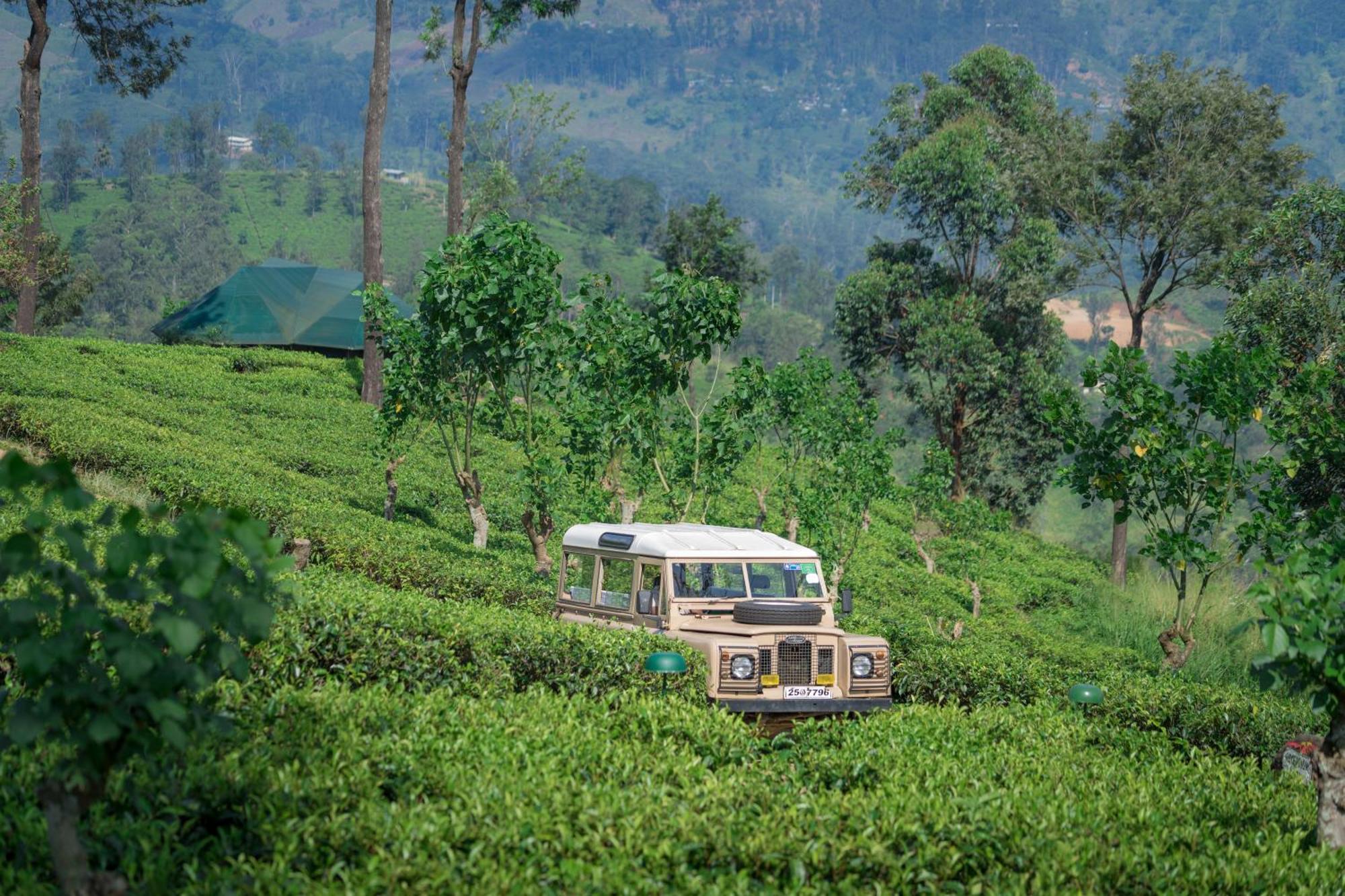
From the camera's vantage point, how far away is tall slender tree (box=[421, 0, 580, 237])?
115 feet

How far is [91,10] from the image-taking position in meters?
39.2

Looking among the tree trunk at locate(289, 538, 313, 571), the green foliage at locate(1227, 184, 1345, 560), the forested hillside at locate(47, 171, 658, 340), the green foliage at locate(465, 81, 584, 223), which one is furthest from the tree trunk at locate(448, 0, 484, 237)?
the forested hillside at locate(47, 171, 658, 340)

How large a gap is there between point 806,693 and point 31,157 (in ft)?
105

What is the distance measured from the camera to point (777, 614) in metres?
11.8

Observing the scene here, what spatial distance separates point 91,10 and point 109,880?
40.2m

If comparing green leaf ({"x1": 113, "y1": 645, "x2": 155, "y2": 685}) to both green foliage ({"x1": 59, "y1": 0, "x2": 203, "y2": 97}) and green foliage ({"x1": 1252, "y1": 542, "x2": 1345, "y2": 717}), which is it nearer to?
green foliage ({"x1": 1252, "y1": 542, "x2": 1345, "y2": 717})

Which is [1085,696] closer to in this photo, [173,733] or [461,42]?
[173,733]

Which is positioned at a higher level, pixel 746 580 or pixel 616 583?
pixel 746 580

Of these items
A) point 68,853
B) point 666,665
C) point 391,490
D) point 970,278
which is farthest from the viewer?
point 970,278

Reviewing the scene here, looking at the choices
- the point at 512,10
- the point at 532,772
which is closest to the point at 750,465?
the point at 512,10

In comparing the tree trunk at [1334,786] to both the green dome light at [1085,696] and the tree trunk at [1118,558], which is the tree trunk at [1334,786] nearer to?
the green dome light at [1085,696]

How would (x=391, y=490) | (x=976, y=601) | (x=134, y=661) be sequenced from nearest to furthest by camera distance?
1. (x=134, y=661)
2. (x=391, y=490)
3. (x=976, y=601)

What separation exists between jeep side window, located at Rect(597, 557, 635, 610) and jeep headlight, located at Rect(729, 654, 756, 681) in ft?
6.26

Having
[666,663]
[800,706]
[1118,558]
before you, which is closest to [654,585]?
[666,663]
